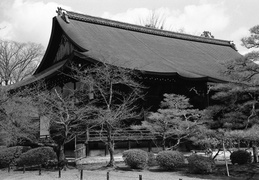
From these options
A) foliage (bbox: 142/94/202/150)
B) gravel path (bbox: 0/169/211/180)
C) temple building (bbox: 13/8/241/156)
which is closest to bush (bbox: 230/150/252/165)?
foliage (bbox: 142/94/202/150)

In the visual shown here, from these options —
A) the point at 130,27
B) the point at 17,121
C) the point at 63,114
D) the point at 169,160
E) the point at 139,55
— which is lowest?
the point at 169,160

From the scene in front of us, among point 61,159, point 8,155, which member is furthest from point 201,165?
point 8,155

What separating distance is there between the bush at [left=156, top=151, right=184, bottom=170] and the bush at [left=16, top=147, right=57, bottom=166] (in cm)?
461

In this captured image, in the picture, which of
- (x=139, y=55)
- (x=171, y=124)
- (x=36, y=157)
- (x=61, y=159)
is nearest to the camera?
(x=61, y=159)

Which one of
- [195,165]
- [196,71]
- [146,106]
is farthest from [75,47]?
[195,165]

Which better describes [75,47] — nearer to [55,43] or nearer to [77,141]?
[55,43]

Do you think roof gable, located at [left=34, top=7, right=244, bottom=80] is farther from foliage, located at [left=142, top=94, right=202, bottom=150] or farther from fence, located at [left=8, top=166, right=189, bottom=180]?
fence, located at [left=8, top=166, right=189, bottom=180]

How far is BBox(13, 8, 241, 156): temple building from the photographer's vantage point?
1620cm

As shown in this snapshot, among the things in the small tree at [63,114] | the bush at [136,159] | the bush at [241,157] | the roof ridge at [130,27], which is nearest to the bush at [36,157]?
the small tree at [63,114]

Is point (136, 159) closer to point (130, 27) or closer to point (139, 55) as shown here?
point (139, 55)

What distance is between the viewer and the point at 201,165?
10.5 meters

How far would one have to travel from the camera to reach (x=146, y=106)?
17.0m

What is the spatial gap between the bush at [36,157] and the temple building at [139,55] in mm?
4702

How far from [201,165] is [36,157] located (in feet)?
21.4
